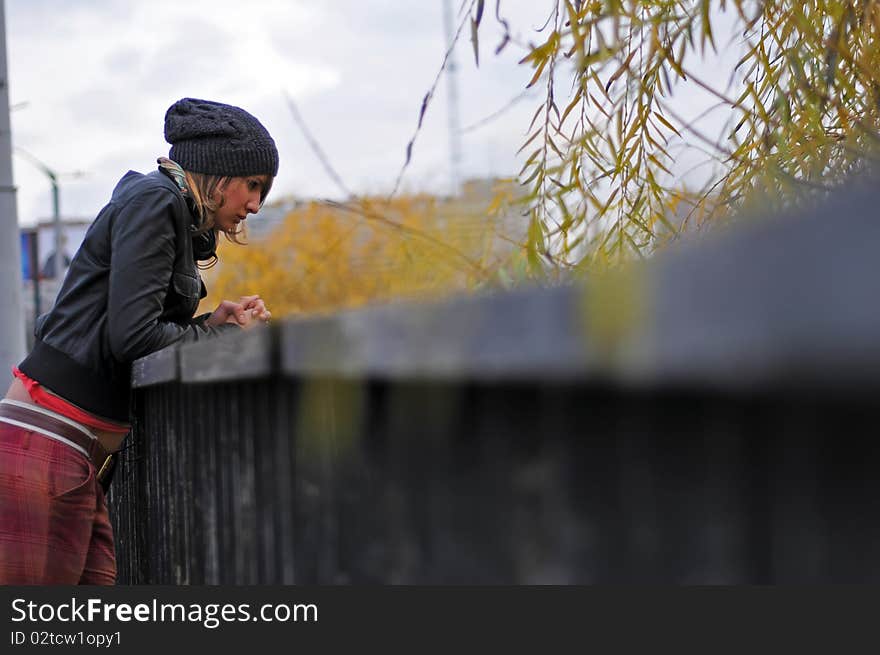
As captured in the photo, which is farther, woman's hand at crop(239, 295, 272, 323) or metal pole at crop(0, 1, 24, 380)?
metal pole at crop(0, 1, 24, 380)

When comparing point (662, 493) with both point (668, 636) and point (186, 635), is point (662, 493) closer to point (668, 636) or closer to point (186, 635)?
point (668, 636)

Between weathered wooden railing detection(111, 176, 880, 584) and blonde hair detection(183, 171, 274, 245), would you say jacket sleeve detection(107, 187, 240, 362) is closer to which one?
blonde hair detection(183, 171, 274, 245)

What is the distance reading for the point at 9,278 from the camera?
6.05 meters

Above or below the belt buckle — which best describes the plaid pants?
below

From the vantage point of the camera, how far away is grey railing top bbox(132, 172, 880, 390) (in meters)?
0.62

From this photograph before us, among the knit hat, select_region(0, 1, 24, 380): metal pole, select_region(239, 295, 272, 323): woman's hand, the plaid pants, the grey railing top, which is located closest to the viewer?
the grey railing top

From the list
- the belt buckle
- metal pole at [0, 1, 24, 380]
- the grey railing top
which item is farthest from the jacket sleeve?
metal pole at [0, 1, 24, 380]

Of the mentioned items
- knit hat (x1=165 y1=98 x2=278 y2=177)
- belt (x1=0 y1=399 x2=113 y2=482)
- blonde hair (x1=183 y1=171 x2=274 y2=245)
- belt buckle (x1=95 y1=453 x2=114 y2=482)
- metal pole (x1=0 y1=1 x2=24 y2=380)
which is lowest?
belt buckle (x1=95 y1=453 x2=114 y2=482)

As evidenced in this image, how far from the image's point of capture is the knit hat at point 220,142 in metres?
3.16

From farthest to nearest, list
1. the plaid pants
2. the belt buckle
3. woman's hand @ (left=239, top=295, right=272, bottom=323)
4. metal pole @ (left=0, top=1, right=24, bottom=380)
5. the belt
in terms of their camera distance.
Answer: metal pole @ (left=0, top=1, right=24, bottom=380), woman's hand @ (left=239, top=295, right=272, bottom=323), the belt buckle, the belt, the plaid pants

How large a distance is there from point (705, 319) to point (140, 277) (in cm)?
229

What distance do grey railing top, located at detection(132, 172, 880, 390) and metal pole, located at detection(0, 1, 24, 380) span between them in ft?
17.1

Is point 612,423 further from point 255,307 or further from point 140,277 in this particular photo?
point 255,307

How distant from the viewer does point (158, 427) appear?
9.20 ft
